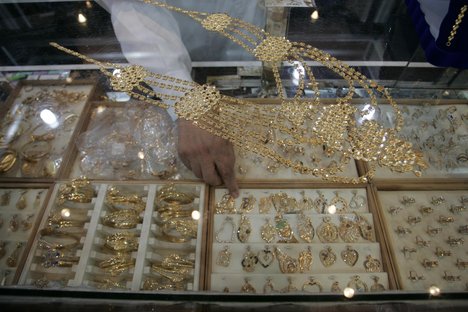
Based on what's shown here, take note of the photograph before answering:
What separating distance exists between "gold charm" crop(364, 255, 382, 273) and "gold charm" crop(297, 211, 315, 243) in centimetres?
15

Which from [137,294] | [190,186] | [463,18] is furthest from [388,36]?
[137,294]

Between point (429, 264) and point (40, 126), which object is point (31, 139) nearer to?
point (40, 126)

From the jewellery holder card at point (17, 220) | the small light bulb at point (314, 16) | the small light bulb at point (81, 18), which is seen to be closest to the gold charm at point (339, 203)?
the small light bulb at point (314, 16)

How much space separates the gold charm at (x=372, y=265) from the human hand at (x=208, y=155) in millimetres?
388

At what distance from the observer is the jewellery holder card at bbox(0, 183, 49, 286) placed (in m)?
0.81

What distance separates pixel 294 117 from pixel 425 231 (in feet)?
1.57

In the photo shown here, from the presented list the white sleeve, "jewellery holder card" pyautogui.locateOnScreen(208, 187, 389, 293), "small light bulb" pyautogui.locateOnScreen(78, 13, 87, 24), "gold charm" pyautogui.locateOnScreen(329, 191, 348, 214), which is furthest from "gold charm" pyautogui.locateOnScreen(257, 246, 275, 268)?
"small light bulb" pyautogui.locateOnScreen(78, 13, 87, 24)

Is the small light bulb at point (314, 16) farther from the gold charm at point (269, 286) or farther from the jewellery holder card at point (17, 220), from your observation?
the jewellery holder card at point (17, 220)

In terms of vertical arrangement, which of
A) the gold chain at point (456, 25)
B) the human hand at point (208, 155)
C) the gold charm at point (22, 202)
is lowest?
the gold charm at point (22, 202)

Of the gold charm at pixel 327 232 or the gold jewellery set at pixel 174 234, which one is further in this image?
the gold charm at pixel 327 232

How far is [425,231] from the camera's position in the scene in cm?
95

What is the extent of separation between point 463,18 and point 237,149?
741 millimetres

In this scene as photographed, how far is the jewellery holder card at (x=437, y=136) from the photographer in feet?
3.20

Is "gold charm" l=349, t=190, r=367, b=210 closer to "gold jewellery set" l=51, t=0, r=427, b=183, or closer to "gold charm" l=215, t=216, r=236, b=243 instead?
"gold jewellery set" l=51, t=0, r=427, b=183
